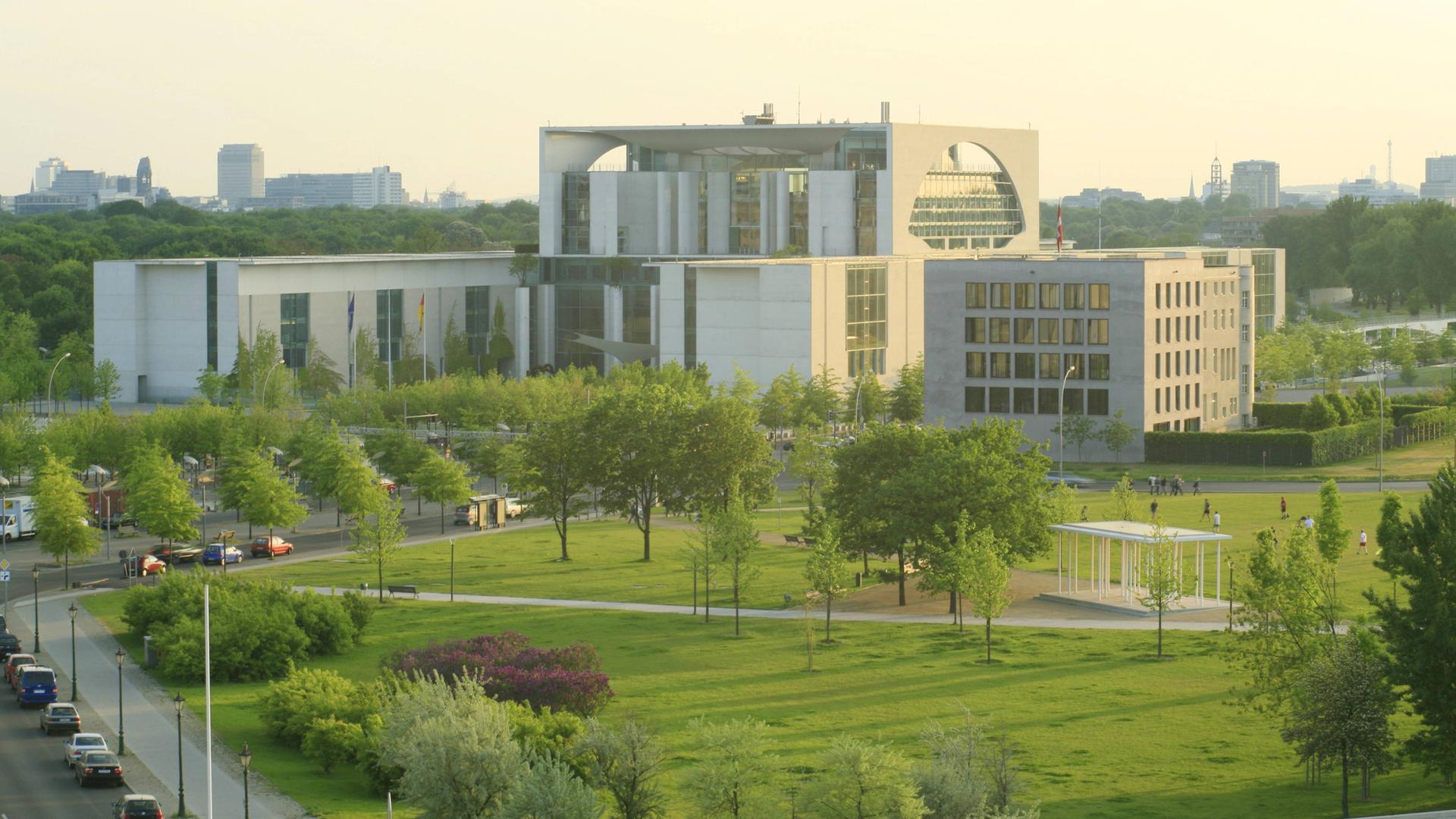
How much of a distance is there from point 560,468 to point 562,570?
22.6 feet

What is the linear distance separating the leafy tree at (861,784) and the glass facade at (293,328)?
351 ft

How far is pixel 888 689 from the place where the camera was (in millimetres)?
54312

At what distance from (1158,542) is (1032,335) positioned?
4778 cm

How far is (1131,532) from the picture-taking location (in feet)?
225

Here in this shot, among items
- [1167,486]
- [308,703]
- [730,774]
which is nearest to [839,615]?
[308,703]

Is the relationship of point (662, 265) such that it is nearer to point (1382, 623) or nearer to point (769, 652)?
point (769, 652)

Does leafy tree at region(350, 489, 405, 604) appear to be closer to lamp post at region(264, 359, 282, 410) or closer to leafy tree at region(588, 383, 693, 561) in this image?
leafy tree at region(588, 383, 693, 561)

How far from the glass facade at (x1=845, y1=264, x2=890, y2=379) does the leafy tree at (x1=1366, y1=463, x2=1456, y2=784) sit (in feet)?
290

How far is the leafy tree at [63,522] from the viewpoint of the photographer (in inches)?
2926

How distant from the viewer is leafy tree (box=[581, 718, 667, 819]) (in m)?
40.3

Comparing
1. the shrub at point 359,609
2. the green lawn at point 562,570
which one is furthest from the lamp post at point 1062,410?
the shrub at point 359,609

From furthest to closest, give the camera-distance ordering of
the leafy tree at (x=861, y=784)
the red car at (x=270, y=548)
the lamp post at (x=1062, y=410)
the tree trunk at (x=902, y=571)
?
the lamp post at (x=1062, y=410) < the red car at (x=270, y=548) < the tree trunk at (x=902, y=571) < the leafy tree at (x=861, y=784)

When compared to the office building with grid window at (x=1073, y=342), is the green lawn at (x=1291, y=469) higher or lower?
lower

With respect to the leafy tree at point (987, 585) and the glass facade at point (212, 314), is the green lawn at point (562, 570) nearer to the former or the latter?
the leafy tree at point (987, 585)
